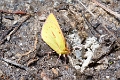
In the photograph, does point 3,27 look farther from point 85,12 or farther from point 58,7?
point 85,12

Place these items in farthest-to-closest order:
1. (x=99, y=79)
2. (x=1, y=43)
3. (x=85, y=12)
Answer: (x=85, y=12), (x=1, y=43), (x=99, y=79)

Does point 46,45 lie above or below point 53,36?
below

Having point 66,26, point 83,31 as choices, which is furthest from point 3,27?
point 83,31

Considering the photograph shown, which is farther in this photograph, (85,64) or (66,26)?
(66,26)

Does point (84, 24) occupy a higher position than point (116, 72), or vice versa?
point (84, 24)
